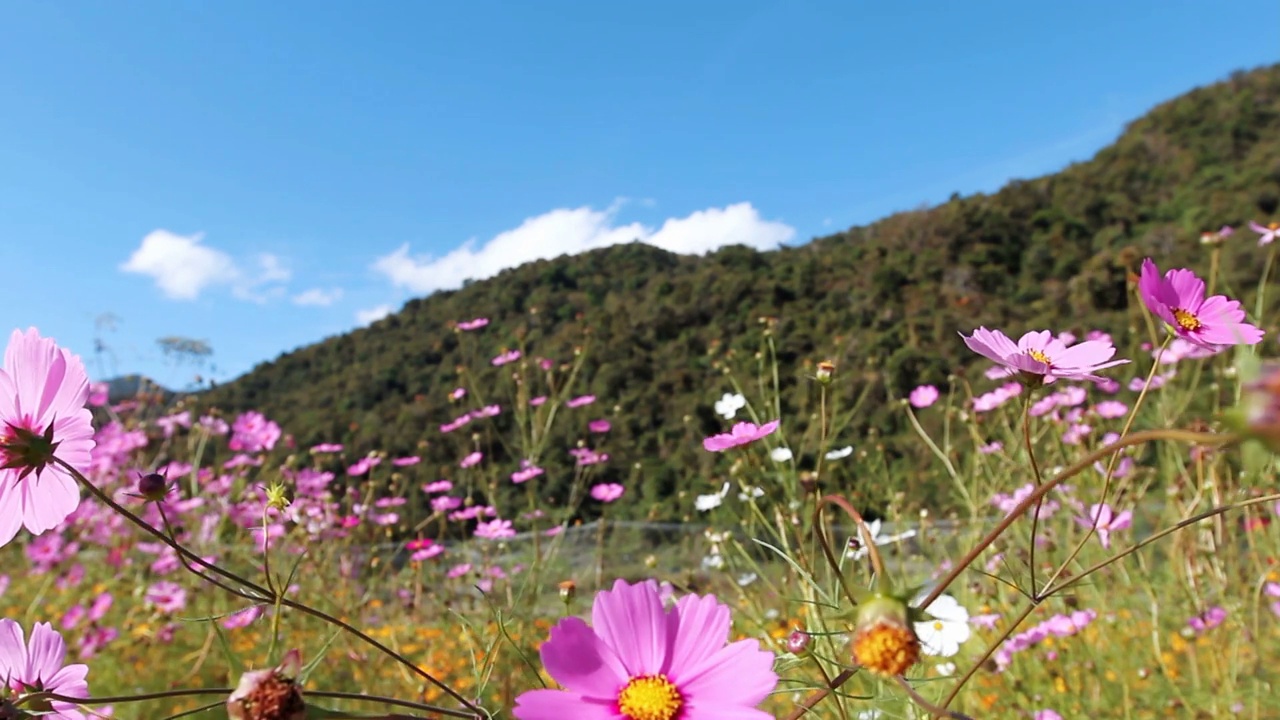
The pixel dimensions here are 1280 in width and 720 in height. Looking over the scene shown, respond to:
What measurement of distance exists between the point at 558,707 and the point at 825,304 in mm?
5627

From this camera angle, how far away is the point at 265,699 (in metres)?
0.27

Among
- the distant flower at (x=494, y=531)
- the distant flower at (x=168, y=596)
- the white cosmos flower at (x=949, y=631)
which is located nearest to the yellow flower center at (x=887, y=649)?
the white cosmos flower at (x=949, y=631)

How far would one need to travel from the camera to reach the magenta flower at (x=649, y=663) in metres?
0.30

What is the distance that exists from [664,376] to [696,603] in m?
4.55

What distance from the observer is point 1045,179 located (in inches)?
326

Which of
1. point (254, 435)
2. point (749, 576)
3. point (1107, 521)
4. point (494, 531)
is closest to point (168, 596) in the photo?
point (254, 435)

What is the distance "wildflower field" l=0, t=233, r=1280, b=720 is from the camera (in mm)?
313

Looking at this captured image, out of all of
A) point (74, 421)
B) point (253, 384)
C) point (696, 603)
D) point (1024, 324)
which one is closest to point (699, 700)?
point (696, 603)

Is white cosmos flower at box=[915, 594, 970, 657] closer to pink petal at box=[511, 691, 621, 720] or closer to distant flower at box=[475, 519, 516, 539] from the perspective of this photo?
pink petal at box=[511, 691, 621, 720]

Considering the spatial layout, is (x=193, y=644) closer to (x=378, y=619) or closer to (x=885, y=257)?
(x=378, y=619)

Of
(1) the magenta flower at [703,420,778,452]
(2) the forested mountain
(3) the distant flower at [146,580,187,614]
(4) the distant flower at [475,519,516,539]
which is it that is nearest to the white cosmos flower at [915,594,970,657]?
(1) the magenta flower at [703,420,778,452]

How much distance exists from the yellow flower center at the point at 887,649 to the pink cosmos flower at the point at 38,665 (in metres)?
0.38

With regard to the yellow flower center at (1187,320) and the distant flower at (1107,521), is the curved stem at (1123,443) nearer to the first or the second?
the yellow flower center at (1187,320)

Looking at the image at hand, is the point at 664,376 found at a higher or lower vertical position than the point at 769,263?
lower
